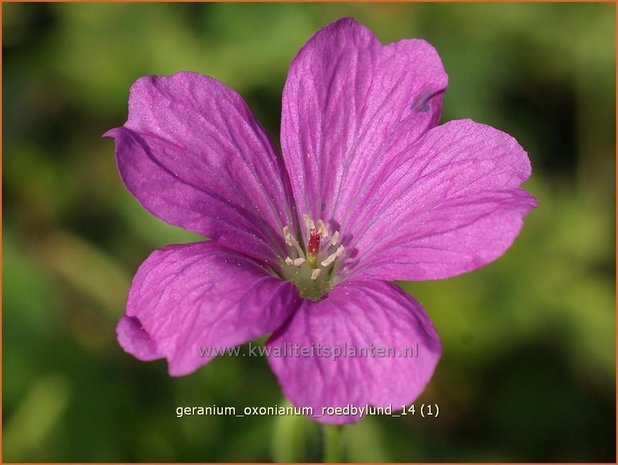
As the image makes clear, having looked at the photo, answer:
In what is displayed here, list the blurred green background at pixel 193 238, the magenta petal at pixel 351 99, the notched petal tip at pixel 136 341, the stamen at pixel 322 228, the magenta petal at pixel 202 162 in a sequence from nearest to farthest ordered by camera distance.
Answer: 1. the notched petal tip at pixel 136 341
2. the magenta petal at pixel 202 162
3. the magenta petal at pixel 351 99
4. the stamen at pixel 322 228
5. the blurred green background at pixel 193 238

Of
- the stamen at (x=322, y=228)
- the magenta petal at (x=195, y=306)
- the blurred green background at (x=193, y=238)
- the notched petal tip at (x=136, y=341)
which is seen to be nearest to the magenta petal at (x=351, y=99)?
the stamen at (x=322, y=228)

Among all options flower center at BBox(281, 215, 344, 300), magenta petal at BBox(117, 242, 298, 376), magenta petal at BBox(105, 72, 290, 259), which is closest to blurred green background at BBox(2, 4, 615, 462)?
flower center at BBox(281, 215, 344, 300)

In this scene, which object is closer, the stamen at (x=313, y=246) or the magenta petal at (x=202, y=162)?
the magenta petal at (x=202, y=162)

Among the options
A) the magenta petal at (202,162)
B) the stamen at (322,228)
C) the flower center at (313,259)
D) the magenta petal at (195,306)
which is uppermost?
the magenta petal at (202,162)

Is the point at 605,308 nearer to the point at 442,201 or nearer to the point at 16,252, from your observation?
the point at 442,201

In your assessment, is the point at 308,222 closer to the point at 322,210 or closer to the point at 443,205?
the point at 322,210

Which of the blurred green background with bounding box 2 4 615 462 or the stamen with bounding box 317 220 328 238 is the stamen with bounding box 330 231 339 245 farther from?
the blurred green background with bounding box 2 4 615 462

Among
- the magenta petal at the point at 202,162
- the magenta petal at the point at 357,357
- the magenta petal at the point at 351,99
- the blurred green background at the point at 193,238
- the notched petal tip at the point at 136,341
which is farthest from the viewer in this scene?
the blurred green background at the point at 193,238

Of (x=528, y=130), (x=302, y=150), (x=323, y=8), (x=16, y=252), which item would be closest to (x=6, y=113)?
(x=16, y=252)

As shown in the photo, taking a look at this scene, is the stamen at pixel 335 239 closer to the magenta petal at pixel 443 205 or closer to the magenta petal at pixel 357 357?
the magenta petal at pixel 443 205
